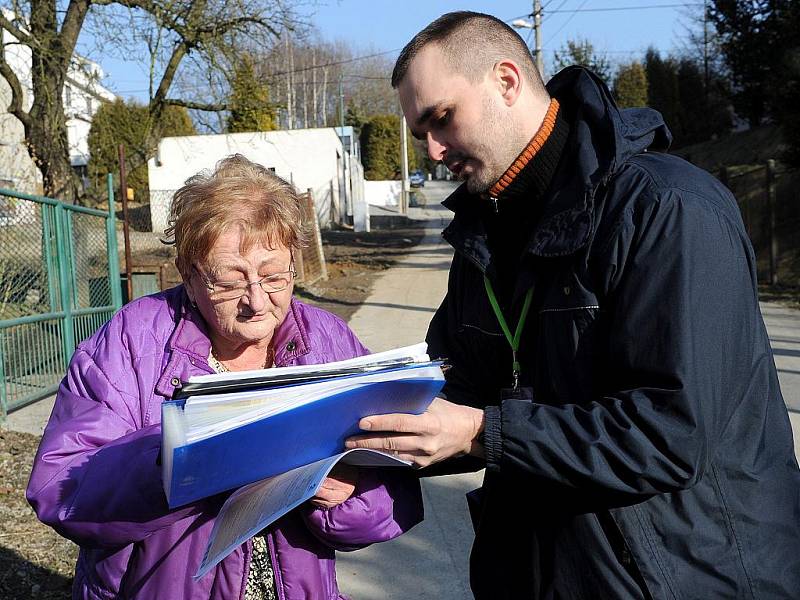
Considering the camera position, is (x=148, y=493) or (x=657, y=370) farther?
(x=148, y=493)

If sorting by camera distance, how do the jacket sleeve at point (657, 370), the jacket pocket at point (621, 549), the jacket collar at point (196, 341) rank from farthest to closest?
the jacket collar at point (196, 341) → the jacket pocket at point (621, 549) → the jacket sleeve at point (657, 370)

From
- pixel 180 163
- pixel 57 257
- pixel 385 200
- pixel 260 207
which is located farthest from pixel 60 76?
pixel 385 200

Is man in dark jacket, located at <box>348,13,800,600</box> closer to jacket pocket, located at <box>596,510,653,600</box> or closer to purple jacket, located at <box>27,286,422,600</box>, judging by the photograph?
jacket pocket, located at <box>596,510,653,600</box>

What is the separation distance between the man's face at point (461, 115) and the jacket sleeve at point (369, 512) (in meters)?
0.75

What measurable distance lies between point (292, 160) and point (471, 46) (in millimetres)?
36079

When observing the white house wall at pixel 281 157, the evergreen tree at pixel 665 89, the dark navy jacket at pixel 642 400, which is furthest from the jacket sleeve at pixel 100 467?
the evergreen tree at pixel 665 89

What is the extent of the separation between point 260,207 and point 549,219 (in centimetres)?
79

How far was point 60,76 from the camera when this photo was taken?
13.9 metres

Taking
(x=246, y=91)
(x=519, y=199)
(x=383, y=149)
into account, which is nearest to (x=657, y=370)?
(x=519, y=199)

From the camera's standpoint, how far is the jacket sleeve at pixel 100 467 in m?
1.77

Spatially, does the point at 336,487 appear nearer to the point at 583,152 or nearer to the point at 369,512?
the point at 369,512

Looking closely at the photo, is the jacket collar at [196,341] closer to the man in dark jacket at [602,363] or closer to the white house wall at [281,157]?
the man in dark jacket at [602,363]

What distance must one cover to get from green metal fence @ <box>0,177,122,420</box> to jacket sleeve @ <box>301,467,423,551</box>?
569 cm

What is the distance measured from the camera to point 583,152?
1847 millimetres
